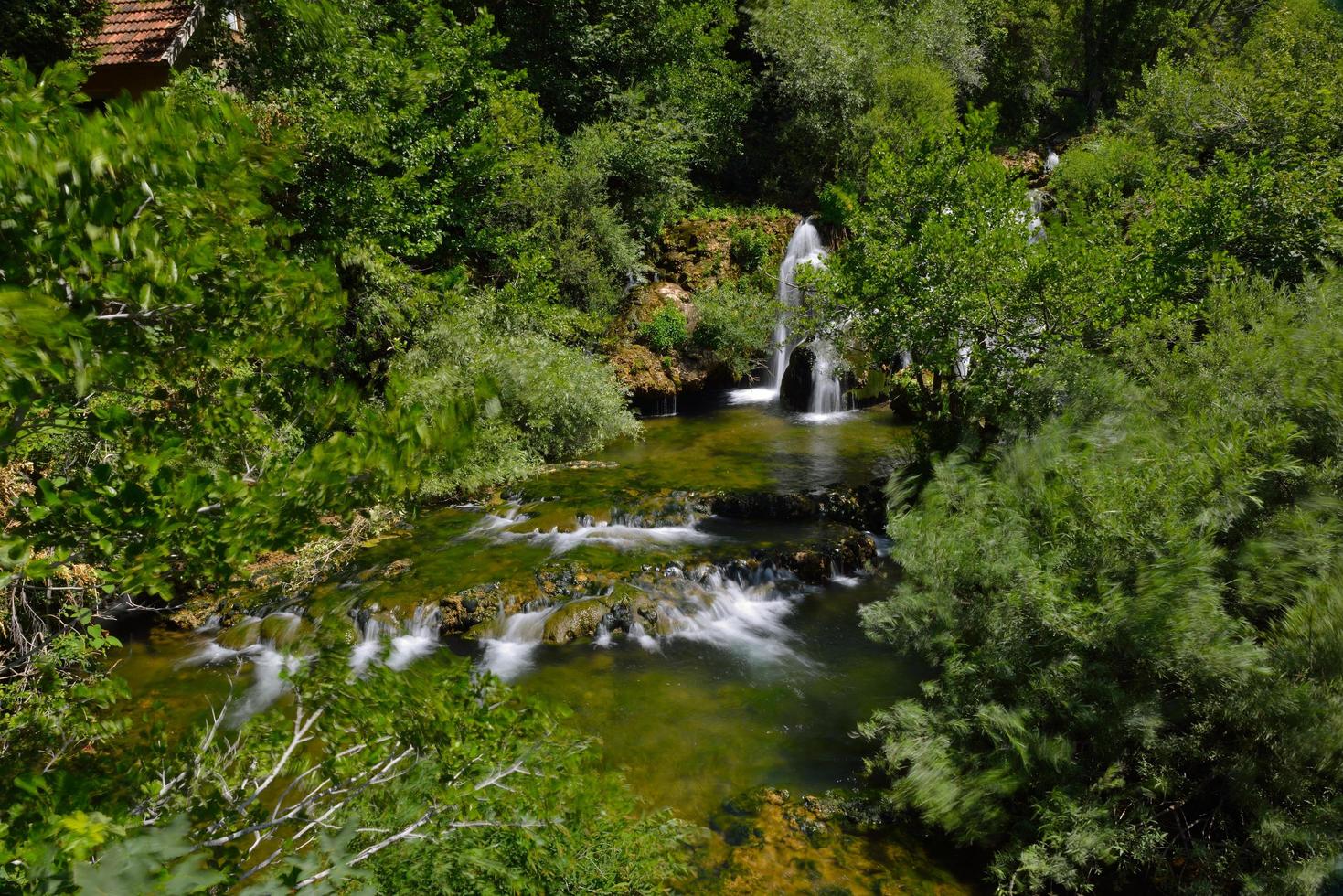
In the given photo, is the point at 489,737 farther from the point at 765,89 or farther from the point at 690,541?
the point at 765,89

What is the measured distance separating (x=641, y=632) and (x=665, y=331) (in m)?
12.5

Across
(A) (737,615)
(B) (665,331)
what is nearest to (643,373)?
(B) (665,331)

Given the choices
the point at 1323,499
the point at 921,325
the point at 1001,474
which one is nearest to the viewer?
the point at 1323,499

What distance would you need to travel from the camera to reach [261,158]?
258 centimetres

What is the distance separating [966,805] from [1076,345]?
592 centimetres

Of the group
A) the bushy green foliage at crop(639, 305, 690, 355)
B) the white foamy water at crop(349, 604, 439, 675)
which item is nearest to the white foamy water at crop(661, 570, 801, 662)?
the white foamy water at crop(349, 604, 439, 675)

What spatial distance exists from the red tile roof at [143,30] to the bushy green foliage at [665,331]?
477 inches

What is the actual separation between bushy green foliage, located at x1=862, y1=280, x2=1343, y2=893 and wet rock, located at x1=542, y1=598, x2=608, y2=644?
4.11 m

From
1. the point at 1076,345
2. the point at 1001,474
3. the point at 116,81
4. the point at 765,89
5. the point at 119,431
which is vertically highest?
the point at 765,89

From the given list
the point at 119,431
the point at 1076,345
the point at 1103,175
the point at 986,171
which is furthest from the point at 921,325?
the point at 1103,175

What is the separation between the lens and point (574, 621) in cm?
941

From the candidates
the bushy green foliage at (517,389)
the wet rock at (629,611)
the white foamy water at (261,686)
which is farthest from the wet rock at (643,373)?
the white foamy water at (261,686)

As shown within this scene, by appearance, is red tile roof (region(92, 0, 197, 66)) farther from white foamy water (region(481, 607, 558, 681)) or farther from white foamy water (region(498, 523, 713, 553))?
white foamy water (region(481, 607, 558, 681))

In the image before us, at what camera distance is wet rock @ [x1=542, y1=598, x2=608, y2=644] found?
30.5 ft
